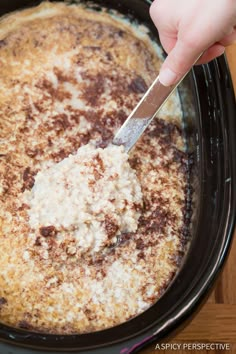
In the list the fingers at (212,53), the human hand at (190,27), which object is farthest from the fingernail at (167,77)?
the fingers at (212,53)

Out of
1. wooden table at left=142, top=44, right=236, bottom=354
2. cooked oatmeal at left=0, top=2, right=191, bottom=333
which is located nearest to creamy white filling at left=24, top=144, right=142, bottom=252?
cooked oatmeal at left=0, top=2, right=191, bottom=333

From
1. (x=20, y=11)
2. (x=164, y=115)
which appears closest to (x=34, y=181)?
(x=164, y=115)

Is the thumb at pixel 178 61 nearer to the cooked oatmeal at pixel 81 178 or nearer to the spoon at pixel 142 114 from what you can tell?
the spoon at pixel 142 114

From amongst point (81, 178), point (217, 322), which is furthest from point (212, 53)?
point (217, 322)

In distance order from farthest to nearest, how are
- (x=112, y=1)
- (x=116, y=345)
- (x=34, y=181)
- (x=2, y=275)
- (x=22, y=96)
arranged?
(x=112, y=1)
(x=22, y=96)
(x=34, y=181)
(x=2, y=275)
(x=116, y=345)

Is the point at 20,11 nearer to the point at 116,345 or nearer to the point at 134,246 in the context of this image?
the point at 134,246

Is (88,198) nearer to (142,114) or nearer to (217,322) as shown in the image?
(142,114)
